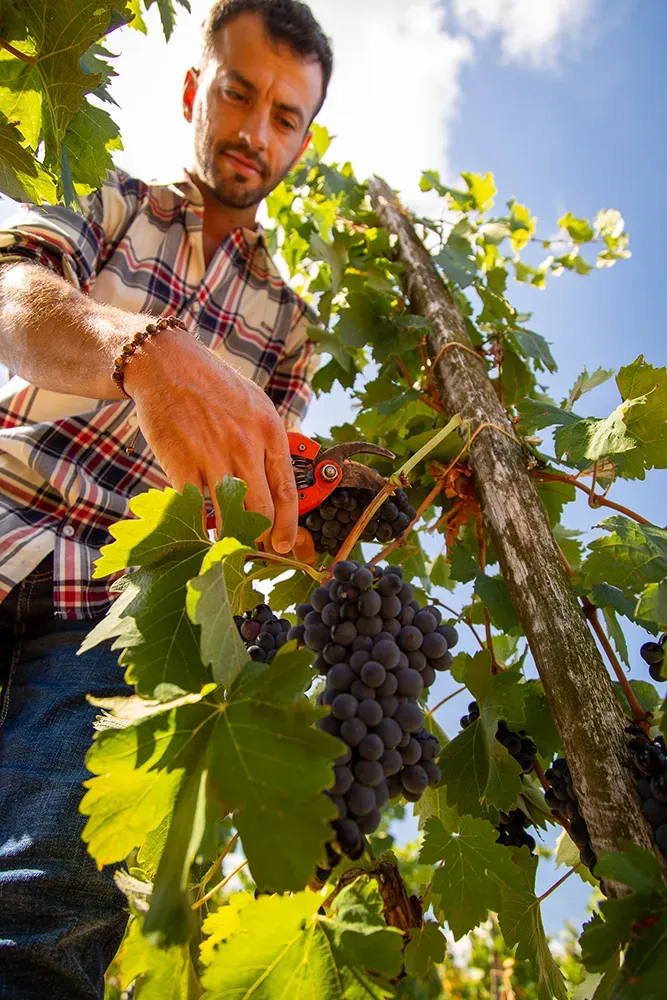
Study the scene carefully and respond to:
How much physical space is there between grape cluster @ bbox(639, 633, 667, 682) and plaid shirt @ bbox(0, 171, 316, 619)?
1231mm

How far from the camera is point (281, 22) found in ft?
9.57

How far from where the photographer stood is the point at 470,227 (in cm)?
333

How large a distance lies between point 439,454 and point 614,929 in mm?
1236

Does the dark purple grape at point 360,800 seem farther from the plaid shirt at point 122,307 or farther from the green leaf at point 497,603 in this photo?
the plaid shirt at point 122,307

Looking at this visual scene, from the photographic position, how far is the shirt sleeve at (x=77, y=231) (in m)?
2.06

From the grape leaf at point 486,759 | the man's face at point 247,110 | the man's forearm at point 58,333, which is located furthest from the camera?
the man's face at point 247,110

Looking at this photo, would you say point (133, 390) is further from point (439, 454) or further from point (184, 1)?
point (184, 1)

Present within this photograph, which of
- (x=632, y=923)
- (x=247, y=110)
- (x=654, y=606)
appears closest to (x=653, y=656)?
(x=654, y=606)

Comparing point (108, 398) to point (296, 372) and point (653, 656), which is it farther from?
point (296, 372)

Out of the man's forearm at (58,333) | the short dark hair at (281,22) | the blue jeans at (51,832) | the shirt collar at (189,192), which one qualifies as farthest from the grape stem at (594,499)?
the short dark hair at (281,22)

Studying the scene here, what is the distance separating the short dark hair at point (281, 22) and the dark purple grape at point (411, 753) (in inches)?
118

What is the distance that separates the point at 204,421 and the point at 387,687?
0.66 metres

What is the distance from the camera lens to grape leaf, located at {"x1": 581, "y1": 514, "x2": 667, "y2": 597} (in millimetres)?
1324

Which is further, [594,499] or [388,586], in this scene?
[594,499]
